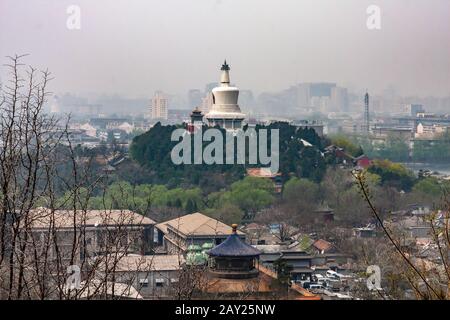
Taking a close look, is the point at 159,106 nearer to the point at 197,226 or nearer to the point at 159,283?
the point at 197,226

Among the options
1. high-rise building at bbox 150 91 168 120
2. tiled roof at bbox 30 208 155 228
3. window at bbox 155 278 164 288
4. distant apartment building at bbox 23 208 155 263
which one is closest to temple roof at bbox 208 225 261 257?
window at bbox 155 278 164 288

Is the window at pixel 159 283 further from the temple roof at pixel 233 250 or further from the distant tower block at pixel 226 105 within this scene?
the distant tower block at pixel 226 105

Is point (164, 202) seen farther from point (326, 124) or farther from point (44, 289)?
point (44, 289)

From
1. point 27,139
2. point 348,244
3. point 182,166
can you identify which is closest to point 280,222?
point 348,244

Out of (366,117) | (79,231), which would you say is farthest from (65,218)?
(366,117)

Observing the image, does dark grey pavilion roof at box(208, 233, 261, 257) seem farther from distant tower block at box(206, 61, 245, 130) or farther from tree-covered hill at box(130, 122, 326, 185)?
distant tower block at box(206, 61, 245, 130)
